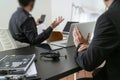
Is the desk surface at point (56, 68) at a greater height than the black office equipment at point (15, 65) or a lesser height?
lesser

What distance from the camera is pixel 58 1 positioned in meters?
4.18

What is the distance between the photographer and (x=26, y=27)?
205cm

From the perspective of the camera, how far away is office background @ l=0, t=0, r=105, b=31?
3439 mm

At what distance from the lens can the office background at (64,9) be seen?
3.44 metres

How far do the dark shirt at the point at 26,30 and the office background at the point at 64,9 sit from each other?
131 cm

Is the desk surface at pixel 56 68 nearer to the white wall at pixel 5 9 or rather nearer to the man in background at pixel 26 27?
the man in background at pixel 26 27

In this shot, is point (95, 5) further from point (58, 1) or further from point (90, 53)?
point (90, 53)

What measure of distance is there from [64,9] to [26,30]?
2.18 metres

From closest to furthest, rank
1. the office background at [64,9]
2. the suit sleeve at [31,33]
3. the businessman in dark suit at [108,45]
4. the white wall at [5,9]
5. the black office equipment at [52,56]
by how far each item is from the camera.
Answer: the businessman in dark suit at [108,45] < the black office equipment at [52,56] < the suit sleeve at [31,33] < the office background at [64,9] < the white wall at [5,9]

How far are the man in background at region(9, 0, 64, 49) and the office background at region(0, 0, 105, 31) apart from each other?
1243 millimetres

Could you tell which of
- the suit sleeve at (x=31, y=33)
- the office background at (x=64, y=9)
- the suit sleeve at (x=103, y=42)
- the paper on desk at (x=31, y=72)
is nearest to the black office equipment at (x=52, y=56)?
the paper on desk at (x=31, y=72)

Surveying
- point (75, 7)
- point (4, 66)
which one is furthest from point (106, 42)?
point (75, 7)

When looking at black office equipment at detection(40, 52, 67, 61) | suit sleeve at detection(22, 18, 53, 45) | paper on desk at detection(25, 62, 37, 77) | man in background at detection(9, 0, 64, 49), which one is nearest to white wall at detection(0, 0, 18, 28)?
man in background at detection(9, 0, 64, 49)

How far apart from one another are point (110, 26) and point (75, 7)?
2843 mm
